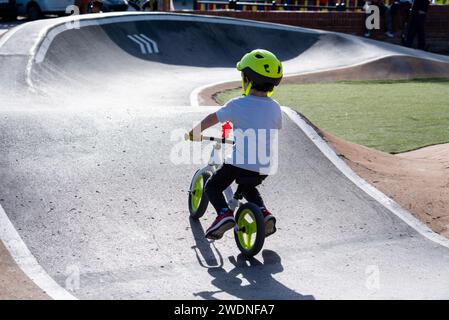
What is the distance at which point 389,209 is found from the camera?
8.09 meters

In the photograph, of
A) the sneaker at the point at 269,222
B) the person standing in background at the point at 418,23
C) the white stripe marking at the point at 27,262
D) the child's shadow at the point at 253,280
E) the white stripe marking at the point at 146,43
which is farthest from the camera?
the person standing in background at the point at 418,23

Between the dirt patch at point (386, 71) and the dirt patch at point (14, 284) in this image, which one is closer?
the dirt patch at point (14, 284)

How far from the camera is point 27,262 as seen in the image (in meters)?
6.36

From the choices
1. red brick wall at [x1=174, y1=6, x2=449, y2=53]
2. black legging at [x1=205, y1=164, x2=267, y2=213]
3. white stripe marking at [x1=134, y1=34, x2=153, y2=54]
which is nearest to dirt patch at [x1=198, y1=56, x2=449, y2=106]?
white stripe marking at [x1=134, y1=34, x2=153, y2=54]

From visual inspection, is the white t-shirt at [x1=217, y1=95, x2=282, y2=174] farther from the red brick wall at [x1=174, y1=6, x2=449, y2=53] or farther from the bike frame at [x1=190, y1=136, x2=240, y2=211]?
the red brick wall at [x1=174, y1=6, x2=449, y2=53]

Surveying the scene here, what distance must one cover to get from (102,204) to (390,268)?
2768 mm

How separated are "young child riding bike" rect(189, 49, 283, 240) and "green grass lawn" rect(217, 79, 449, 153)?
5001 millimetres

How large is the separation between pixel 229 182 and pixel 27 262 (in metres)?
1.84

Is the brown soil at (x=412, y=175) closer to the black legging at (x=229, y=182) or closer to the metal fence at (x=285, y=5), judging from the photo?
the black legging at (x=229, y=182)

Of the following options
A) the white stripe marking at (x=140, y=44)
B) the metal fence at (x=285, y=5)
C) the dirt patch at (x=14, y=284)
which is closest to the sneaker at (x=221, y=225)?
the dirt patch at (x=14, y=284)

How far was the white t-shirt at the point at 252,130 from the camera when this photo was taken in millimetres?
6660

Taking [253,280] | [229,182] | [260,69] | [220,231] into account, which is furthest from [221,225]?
[260,69]
